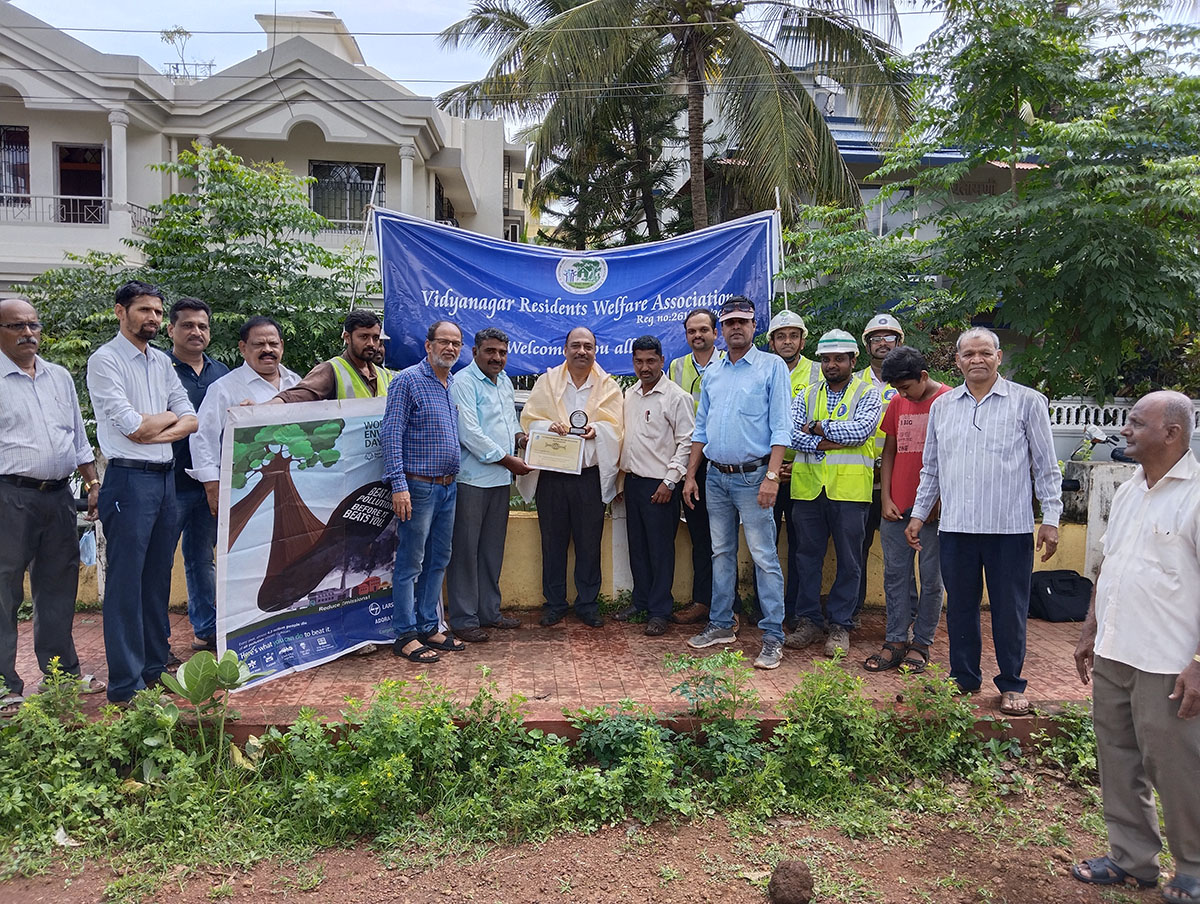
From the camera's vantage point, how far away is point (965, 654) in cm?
439

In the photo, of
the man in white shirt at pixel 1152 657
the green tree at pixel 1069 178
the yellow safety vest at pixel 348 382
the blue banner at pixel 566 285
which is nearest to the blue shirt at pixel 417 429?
the yellow safety vest at pixel 348 382

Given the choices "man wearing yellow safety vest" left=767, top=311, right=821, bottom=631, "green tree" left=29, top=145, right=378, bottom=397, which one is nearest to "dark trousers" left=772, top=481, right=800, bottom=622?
"man wearing yellow safety vest" left=767, top=311, right=821, bottom=631

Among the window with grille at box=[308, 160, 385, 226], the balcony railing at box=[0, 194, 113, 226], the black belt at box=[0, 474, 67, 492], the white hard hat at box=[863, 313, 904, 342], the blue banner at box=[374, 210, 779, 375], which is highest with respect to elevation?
the window with grille at box=[308, 160, 385, 226]

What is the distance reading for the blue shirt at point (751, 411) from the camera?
4.98 metres

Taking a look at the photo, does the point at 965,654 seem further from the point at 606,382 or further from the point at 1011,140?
the point at 1011,140

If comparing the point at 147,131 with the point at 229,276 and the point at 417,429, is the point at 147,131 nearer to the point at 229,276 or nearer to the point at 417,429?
the point at 229,276

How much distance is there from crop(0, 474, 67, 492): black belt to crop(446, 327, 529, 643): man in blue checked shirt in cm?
213

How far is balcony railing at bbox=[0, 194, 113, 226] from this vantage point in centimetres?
1675

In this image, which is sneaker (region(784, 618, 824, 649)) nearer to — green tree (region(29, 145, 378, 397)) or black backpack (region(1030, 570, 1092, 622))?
black backpack (region(1030, 570, 1092, 622))

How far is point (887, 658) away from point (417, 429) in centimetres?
305

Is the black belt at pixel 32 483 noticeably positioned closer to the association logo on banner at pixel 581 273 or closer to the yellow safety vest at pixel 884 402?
the association logo on banner at pixel 581 273

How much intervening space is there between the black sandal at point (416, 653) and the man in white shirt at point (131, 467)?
1368 millimetres

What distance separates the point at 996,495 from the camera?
A: 4.18m

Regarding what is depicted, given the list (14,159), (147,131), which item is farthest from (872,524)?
(14,159)
